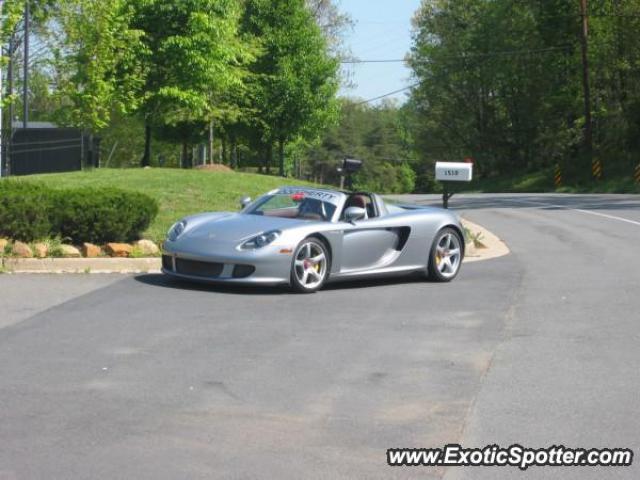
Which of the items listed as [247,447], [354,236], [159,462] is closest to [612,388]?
[247,447]

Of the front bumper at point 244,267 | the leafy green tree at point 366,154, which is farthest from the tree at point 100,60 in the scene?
the leafy green tree at point 366,154

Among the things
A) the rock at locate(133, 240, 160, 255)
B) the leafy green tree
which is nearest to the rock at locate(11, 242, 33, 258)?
the rock at locate(133, 240, 160, 255)

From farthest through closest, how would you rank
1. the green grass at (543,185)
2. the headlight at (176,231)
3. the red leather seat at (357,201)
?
the green grass at (543,185), the red leather seat at (357,201), the headlight at (176,231)

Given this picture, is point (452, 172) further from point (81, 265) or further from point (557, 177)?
point (557, 177)

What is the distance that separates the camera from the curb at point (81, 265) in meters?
12.3

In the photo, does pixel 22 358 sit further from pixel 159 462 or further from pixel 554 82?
pixel 554 82

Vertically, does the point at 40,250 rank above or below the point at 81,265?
above

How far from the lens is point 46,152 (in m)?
33.2

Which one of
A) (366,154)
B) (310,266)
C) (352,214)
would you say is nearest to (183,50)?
(352,214)

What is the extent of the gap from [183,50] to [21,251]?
65.6 ft

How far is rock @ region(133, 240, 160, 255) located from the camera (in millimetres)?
13242

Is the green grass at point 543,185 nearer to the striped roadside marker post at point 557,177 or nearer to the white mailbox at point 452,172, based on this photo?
the striped roadside marker post at point 557,177

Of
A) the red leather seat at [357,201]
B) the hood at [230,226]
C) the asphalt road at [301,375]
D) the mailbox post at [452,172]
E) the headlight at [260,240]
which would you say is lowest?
the asphalt road at [301,375]

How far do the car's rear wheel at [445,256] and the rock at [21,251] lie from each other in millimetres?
4686
